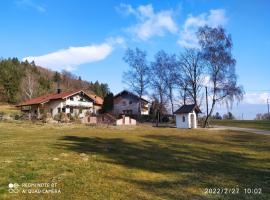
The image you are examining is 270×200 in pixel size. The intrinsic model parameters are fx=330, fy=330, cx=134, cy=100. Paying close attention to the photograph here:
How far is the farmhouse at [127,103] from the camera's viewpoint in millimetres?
72500

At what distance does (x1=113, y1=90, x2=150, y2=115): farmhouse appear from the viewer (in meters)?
72.5

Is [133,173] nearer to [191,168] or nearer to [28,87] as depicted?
[191,168]

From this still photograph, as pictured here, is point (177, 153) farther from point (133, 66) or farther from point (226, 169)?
point (133, 66)

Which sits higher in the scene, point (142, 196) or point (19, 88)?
point (19, 88)

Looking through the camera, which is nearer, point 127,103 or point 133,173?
point 133,173

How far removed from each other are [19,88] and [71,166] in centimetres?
8312

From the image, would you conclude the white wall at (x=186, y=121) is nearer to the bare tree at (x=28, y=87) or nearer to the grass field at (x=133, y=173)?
the grass field at (x=133, y=173)

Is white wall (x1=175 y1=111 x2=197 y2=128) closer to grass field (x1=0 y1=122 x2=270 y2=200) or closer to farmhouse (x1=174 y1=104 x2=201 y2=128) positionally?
farmhouse (x1=174 y1=104 x2=201 y2=128)

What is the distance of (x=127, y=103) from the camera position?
73.8 metres

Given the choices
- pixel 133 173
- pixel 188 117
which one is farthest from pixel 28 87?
pixel 133 173

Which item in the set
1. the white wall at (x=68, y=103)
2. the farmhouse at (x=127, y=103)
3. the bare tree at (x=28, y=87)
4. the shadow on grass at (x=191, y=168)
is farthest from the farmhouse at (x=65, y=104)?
the shadow on grass at (x=191, y=168)

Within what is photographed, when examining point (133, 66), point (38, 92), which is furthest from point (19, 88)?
point (133, 66)

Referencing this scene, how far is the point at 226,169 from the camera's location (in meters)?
13.4

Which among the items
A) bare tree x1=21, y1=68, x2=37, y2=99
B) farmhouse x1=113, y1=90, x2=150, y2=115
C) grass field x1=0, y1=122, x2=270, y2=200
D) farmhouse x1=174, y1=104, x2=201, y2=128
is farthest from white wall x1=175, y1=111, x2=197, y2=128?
bare tree x1=21, y1=68, x2=37, y2=99
